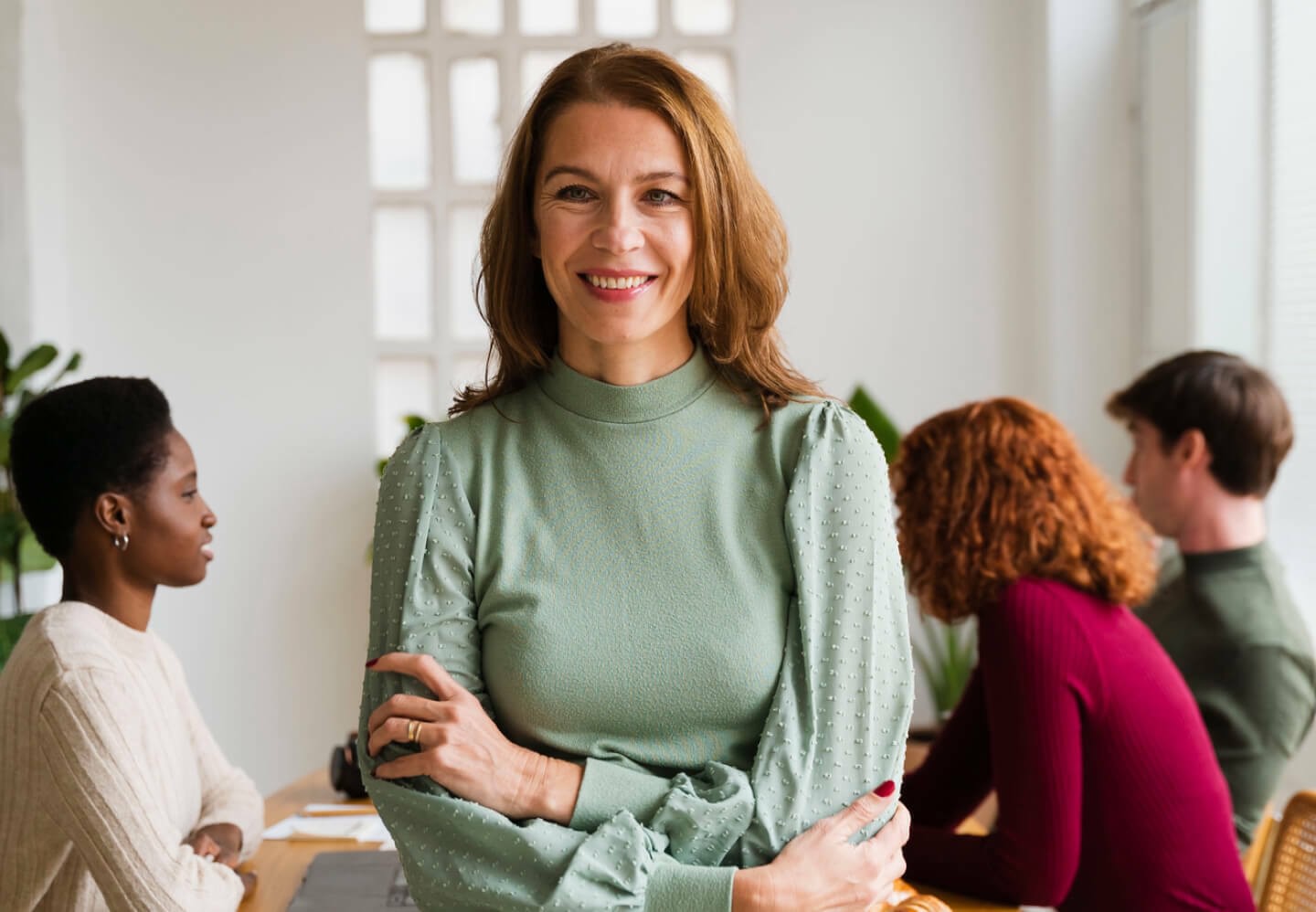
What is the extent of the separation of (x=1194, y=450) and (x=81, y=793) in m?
2.14

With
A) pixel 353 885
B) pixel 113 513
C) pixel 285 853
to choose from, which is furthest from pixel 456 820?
pixel 285 853

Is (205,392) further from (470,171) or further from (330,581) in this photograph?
(470,171)

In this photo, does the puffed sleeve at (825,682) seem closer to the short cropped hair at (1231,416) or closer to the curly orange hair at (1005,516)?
the curly orange hair at (1005,516)

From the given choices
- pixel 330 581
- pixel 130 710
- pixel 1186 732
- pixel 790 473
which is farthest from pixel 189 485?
pixel 330 581

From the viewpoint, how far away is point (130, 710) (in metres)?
1.80

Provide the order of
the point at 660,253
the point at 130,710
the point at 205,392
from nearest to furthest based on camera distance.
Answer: the point at 660,253, the point at 130,710, the point at 205,392

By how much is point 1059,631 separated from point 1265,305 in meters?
2.07

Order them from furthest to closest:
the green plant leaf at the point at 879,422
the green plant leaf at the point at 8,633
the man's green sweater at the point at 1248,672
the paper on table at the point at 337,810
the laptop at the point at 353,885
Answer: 1. the green plant leaf at the point at 879,422
2. the green plant leaf at the point at 8,633
3. the man's green sweater at the point at 1248,672
4. the paper on table at the point at 337,810
5. the laptop at the point at 353,885

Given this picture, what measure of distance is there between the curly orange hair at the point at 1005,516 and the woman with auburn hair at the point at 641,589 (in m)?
0.69

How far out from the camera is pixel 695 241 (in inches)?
57.3

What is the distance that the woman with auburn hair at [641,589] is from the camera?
134 centimetres

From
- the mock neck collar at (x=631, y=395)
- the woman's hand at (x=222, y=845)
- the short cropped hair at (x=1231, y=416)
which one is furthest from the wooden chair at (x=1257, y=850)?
the woman's hand at (x=222, y=845)

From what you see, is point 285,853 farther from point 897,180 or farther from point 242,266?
point 897,180

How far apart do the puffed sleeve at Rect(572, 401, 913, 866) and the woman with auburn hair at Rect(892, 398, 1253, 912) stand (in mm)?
652
